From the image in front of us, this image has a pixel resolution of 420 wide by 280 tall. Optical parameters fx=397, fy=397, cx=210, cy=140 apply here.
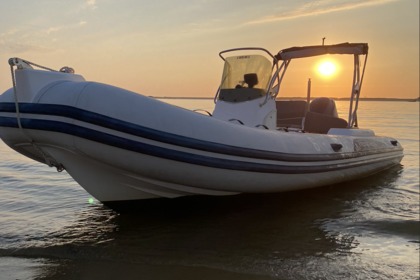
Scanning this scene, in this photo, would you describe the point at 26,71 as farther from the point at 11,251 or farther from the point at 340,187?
the point at 340,187

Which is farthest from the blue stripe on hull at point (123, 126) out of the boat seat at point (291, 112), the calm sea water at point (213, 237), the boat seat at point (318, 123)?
the boat seat at point (291, 112)

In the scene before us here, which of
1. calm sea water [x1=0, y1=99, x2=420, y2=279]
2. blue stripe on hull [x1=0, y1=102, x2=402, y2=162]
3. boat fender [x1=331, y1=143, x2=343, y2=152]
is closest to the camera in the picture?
calm sea water [x1=0, y1=99, x2=420, y2=279]

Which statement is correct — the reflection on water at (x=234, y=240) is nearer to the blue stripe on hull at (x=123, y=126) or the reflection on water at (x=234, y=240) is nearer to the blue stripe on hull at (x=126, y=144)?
the blue stripe on hull at (x=126, y=144)

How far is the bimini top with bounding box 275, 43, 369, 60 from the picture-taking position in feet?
22.2

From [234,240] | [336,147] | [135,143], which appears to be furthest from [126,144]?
[336,147]

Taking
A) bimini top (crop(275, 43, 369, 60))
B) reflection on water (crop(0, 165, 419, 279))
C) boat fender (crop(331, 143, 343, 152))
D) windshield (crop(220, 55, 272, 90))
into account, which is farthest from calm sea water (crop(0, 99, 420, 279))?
bimini top (crop(275, 43, 369, 60))

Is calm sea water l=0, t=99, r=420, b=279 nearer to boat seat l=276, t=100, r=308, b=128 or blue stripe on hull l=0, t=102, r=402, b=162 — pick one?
blue stripe on hull l=0, t=102, r=402, b=162

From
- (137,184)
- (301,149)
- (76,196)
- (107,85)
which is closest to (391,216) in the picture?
(301,149)

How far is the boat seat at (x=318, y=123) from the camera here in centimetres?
731

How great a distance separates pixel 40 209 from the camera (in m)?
5.02

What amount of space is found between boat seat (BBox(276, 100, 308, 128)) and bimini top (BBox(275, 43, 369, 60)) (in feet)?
4.65

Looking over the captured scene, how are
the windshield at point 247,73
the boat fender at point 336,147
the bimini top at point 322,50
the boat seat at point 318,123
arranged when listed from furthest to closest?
the boat seat at point 318,123 → the bimini top at point 322,50 → the windshield at point 247,73 → the boat fender at point 336,147

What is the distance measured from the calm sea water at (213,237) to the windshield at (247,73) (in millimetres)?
1735

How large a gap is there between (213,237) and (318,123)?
13.3ft
